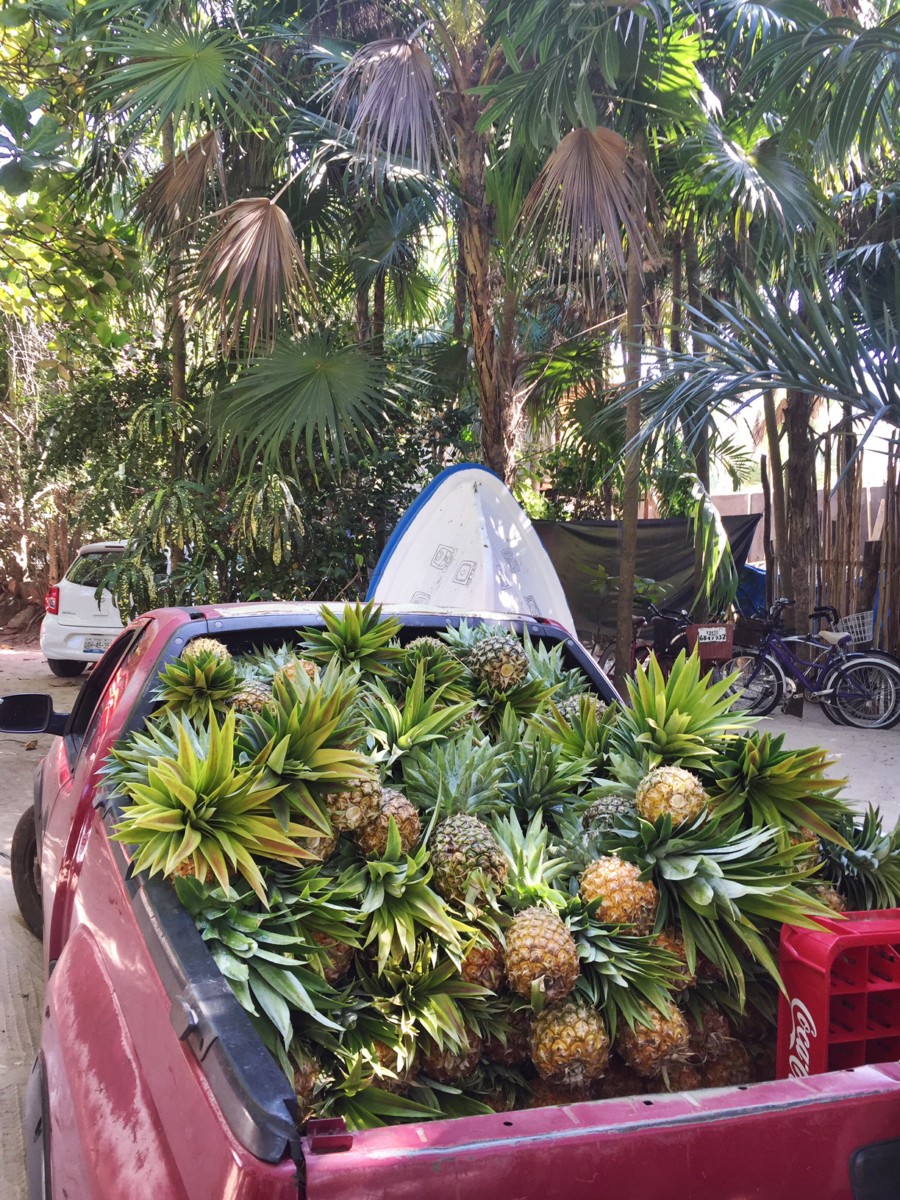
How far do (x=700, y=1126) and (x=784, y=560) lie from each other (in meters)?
10.1

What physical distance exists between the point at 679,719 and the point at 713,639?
21.3ft

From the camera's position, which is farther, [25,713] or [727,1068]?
[25,713]

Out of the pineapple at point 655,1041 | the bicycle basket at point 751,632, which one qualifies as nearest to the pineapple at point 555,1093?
the pineapple at point 655,1041

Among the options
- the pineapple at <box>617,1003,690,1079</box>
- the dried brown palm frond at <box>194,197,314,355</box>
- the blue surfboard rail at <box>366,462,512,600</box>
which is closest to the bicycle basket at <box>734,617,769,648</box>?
the blue surfboard rail at <box>366,462,512,600</box>

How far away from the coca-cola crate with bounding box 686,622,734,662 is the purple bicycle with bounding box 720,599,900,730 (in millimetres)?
602

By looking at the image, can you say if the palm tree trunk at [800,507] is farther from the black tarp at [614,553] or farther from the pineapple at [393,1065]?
the pineapple at [393,1065]

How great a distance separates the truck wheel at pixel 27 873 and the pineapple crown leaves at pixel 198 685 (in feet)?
6.79

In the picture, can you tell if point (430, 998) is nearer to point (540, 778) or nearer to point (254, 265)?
point (540, 778)

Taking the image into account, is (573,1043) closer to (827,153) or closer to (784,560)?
(827,153)

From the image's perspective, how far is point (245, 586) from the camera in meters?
9.03

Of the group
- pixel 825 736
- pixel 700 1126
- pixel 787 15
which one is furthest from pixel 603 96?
pixel 700 1126

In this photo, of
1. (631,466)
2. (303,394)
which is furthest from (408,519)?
(631,466)

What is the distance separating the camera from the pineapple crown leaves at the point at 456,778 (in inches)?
91.9

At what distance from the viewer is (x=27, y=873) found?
435 centimetres
